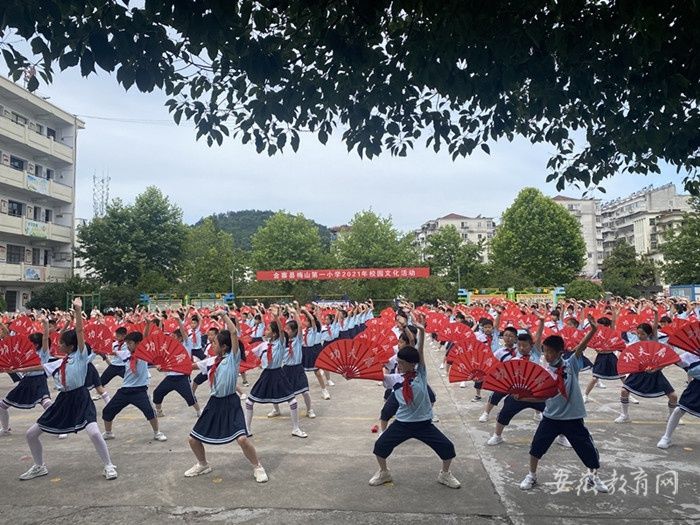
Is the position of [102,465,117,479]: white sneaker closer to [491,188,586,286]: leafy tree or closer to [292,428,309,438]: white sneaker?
[292,428,309,438]: white sneaker

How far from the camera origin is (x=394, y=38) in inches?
200

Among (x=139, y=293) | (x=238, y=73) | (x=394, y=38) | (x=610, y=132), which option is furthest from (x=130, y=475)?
(x=139, y=293)

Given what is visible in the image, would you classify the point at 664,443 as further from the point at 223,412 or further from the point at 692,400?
the point at 223,412

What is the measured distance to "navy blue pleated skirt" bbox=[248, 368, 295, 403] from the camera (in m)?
7.84

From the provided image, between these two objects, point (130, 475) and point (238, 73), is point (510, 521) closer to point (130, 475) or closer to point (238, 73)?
point (130, 475)

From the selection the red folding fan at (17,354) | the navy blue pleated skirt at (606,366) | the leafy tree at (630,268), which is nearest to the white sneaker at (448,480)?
the navy blue pleated skirt at (606,366)

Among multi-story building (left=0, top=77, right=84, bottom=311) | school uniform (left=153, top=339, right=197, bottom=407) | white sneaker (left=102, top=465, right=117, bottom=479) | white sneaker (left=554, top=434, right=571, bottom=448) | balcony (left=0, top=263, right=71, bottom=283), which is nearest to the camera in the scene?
white sneaker (left=102, top=465, right=117, bottom=479)

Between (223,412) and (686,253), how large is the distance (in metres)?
43.6

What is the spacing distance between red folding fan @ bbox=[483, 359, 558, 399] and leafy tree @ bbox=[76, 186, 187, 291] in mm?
34222

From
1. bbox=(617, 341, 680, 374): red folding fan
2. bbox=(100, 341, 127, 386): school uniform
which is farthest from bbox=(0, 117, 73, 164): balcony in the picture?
bbox=(617, 341, 680, 374): red folding fan

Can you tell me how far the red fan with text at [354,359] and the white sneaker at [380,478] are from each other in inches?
46.1

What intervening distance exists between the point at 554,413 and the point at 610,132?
3.19 meters

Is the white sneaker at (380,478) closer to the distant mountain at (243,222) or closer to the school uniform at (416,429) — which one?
the school uniform at (416,429)

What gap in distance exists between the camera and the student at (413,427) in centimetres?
553
